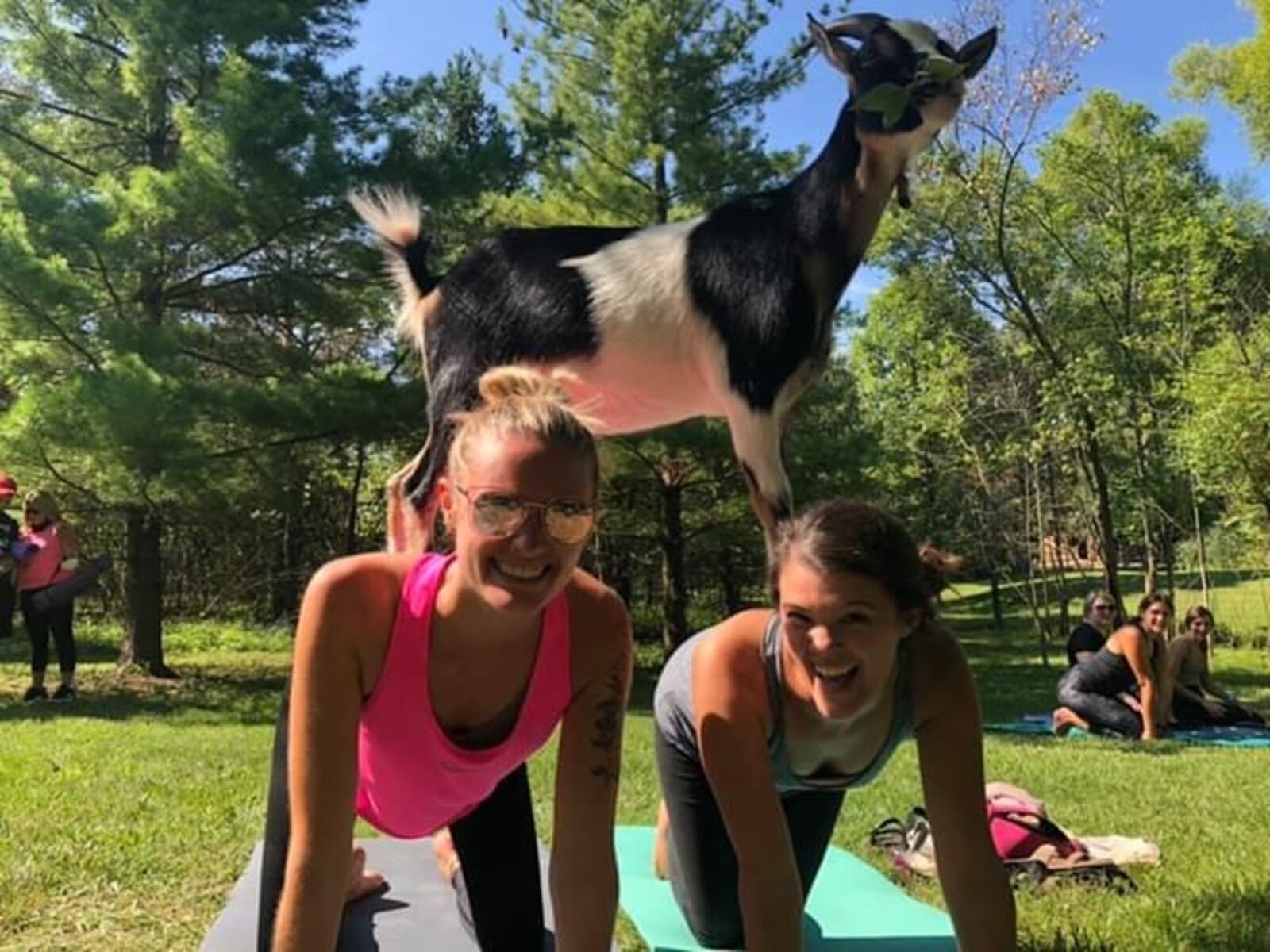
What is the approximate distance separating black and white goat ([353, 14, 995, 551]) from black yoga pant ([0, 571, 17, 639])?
5.57 meters

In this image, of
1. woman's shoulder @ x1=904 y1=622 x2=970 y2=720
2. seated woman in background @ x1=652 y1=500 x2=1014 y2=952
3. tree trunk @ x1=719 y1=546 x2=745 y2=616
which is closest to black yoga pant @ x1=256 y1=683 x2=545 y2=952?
seated woman in background @ x1=652 y1=500 x2=1014 y2=952

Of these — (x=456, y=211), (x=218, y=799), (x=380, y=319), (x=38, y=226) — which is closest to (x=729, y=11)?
(x=456, y=211)

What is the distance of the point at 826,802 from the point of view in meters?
2.78

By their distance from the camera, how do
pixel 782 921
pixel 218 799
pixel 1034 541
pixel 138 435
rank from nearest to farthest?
pixel 782 921
pixel 218 799
pixel 138 435
pixel 1034 541

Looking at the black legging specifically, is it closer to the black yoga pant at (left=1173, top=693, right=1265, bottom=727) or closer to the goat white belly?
the black yoga pant at (left=1173, top=693, right=1265, bottom=727)

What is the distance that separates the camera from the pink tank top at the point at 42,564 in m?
7.98

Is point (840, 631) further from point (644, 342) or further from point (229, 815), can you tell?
point (229, 815)

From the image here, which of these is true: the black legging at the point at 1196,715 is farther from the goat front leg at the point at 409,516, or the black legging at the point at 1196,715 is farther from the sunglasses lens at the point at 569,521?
the sunglasses lens at the point at 569,521

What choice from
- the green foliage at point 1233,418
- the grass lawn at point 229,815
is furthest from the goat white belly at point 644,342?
the green foliage at point 1233,418

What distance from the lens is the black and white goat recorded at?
2914 mm

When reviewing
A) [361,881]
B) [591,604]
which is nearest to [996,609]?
[361,881]

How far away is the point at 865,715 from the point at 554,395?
867 millimetres

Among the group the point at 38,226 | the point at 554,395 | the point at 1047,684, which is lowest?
the point at 1047,684

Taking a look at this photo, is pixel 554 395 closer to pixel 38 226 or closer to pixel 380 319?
pixel 38 226
